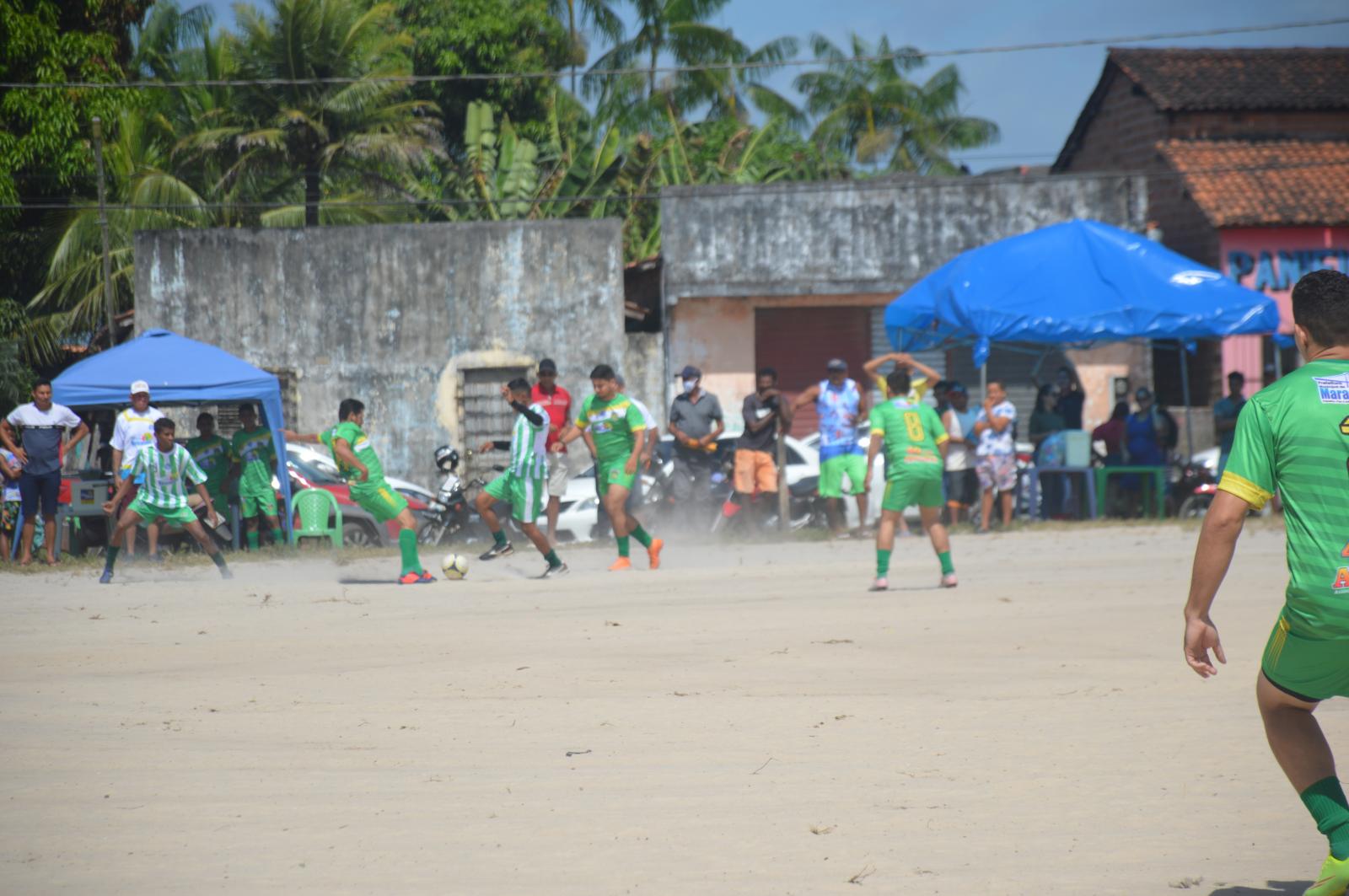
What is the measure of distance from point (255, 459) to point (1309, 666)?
46.0 feet

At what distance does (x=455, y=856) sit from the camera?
5.02 metres

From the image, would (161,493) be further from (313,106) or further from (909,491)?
(313,106)

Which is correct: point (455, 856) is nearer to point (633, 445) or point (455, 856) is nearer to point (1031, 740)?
point (1031, 740)

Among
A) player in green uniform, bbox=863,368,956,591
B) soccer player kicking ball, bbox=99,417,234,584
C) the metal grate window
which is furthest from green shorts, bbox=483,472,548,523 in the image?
the metal grate window

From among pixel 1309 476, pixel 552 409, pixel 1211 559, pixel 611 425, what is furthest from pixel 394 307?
pixel 1309 476

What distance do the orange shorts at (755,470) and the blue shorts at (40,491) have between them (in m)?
7.25

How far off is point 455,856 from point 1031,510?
13.4m

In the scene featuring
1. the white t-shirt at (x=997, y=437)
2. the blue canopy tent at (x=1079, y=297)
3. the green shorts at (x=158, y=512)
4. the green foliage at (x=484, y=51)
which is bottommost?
the green shorts at (x=158, y=512)

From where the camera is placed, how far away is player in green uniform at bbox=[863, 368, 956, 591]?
1180 cm

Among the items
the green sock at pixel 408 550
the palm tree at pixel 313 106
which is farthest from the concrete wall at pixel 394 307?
the green sock at pixel 408 550

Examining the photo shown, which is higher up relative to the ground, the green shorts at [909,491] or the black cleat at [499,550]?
the green shorts at [909,491]

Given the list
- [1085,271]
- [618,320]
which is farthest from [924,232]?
[1085,271]

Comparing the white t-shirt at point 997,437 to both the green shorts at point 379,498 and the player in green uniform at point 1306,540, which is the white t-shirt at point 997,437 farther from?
the player in green uniform at point 1306,540

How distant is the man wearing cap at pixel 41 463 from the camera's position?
50.0ft
